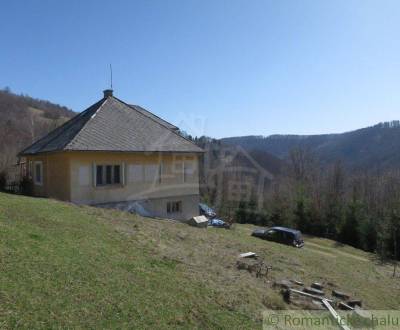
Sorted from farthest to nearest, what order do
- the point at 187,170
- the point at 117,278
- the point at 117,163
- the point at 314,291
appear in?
the point at 187,170, the point at 117,163, the point at 314,291, the point at 117,278

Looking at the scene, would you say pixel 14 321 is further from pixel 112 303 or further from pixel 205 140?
pixel 205 140

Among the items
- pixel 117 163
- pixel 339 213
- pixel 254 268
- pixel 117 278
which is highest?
pixel 117 163

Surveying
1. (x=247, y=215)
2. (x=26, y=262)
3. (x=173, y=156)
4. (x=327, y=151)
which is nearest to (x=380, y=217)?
(x=247, y=215)

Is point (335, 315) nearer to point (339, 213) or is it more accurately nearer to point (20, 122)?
point (339, 213)

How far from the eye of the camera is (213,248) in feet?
50.5

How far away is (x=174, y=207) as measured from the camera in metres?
24.5

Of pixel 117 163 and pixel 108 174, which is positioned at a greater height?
pixel 117 163

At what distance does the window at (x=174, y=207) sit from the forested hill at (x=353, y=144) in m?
68.1

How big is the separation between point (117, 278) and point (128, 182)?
13142 mm

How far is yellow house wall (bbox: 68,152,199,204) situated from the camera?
19.8 meters

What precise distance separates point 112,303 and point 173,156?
654 inches

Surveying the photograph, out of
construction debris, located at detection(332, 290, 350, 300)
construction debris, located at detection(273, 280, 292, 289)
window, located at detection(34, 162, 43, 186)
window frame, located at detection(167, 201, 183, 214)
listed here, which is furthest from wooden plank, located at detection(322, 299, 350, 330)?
window, located at detection(34, 162, 43, 186)

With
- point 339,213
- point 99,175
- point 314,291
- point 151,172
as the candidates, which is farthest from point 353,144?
point 314,291

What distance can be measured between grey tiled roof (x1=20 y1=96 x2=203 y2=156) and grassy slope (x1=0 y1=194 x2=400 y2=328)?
570cm
